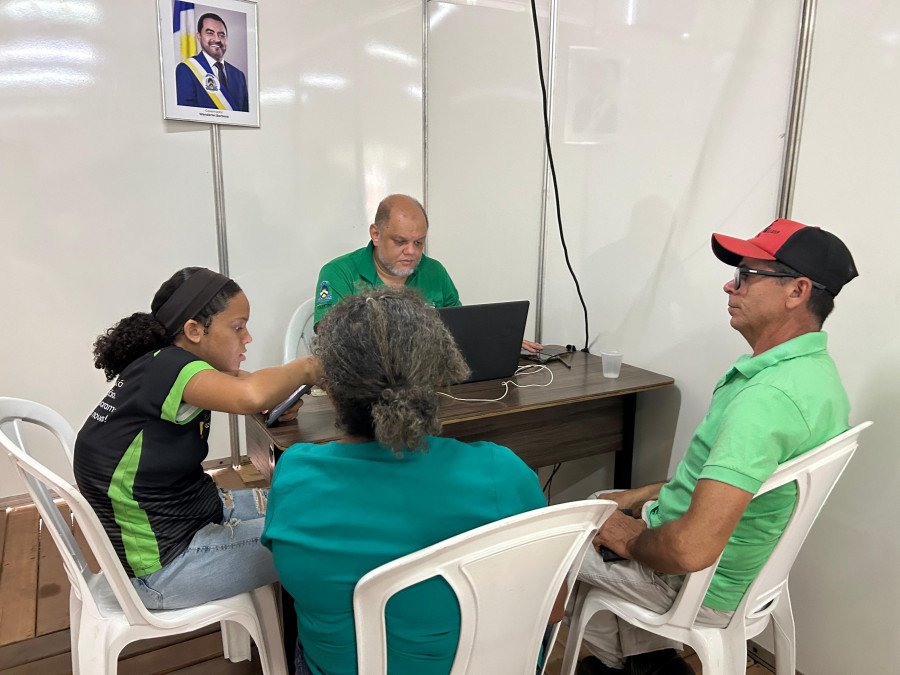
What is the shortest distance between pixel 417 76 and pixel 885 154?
2.47 m

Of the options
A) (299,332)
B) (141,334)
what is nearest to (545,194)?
(299,332)

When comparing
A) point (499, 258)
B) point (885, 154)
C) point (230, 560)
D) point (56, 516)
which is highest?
point (885, 154)

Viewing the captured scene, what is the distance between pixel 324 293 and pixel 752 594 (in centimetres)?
181

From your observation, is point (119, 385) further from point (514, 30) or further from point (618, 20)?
point (514, 30)

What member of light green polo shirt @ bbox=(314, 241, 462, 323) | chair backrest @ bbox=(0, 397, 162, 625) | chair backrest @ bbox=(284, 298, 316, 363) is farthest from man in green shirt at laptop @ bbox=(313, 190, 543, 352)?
chair backrest @ bbox=(0, 397, 162, 625)

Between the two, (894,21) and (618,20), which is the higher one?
(618,20)

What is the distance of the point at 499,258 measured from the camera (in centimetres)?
294

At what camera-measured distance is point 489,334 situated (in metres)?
1.89

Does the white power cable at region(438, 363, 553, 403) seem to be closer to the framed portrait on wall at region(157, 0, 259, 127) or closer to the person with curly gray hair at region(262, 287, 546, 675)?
the person with curly gray hair at region(262, 287, 546, 675)

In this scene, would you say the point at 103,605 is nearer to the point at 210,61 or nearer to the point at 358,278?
the point at 358,278

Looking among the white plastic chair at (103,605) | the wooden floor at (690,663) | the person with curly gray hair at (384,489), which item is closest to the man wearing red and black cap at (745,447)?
the wooden floor at (690,663)

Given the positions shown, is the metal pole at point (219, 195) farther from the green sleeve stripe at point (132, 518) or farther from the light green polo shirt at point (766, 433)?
the light green polo shirt at point (766, 433)

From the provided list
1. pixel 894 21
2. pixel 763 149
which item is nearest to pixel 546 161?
pixel 763 149

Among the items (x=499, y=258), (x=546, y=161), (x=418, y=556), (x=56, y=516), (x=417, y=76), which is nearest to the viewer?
(x=418, y=556)
